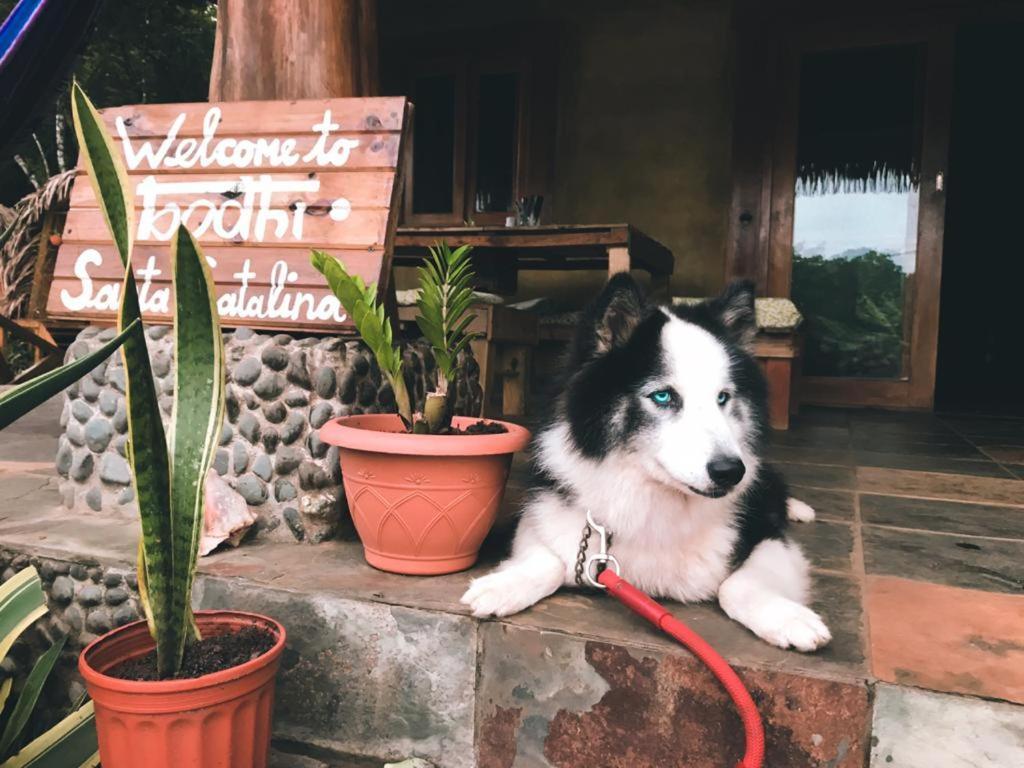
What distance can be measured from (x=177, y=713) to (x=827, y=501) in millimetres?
1985

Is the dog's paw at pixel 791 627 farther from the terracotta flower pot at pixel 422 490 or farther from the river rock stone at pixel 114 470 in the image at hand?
the river rock stone at pixel 114 470

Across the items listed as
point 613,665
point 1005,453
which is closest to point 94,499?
point 613,665

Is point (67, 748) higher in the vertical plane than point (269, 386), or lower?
lower

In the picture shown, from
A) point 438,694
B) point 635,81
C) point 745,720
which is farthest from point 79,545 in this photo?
point 635,81

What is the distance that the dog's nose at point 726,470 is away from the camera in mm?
1220

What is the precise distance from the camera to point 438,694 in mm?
1378

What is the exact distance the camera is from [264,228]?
1.98 metres

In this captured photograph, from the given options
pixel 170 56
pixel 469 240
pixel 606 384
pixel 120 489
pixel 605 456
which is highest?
pixel 170 56

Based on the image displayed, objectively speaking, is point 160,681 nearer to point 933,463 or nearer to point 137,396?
point 137,396

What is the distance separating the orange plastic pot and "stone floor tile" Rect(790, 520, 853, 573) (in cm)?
127

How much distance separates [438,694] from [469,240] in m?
2.46

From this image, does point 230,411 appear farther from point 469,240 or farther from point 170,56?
point 170,56

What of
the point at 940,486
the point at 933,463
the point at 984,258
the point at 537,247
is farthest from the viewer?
the point at 984,258

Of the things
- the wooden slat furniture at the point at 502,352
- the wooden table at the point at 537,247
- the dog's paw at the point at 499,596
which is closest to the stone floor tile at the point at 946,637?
the dog's paw at the point at 499,596
